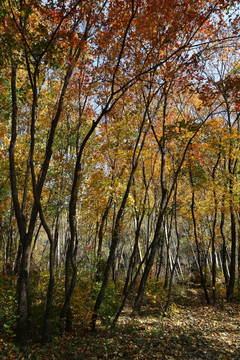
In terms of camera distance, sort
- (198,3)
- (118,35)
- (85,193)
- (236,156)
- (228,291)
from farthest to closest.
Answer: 1. (228,291)
2. (85,193)
3. (236,156)
4. (118,35)
5. (198,3)

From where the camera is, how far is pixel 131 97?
8039 millimetres

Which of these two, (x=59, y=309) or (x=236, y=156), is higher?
(x=236, y=156)

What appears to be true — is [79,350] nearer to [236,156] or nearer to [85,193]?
[85,193]

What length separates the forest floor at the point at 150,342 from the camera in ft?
16.9

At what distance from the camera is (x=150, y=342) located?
604cm

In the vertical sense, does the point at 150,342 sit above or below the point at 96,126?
below

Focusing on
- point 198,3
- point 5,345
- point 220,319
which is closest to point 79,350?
point 5,345

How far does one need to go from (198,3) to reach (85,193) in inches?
311

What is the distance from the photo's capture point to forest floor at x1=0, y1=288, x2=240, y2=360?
16.9ft

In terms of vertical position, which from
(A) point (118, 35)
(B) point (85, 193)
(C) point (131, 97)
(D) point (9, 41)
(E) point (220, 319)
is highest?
(A) point (118, 35)

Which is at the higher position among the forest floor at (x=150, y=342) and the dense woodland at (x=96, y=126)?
the dense woodland at (x=96, y=126)

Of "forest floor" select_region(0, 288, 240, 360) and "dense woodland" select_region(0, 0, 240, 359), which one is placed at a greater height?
"dense woodland" select_region(0, 0, 240, 359)

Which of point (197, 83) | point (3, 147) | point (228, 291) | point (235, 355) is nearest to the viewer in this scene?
point (235, 355)

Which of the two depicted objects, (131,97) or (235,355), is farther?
(131,97)
